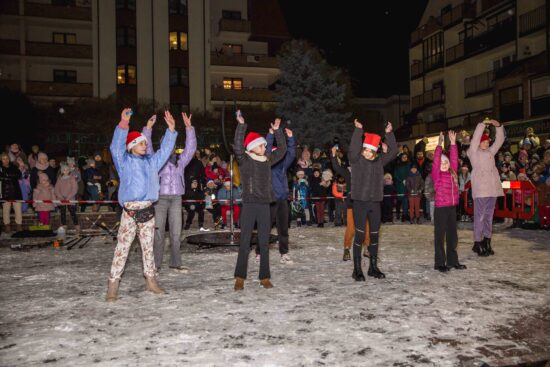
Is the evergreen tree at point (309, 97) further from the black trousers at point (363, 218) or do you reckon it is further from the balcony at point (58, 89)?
the black trousers at point (363, 218)

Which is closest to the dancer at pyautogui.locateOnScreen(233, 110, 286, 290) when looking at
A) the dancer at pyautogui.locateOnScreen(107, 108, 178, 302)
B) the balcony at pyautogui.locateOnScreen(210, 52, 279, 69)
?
the dancer at pyautogui.locateOnScreen(107, 108, 178, 302)

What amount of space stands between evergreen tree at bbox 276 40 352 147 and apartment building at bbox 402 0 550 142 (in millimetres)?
9479

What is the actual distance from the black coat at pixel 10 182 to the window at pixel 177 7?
27.2 m

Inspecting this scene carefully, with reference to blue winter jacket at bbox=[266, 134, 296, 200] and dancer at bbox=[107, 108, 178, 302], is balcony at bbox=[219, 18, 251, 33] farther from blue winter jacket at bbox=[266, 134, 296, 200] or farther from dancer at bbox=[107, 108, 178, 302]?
dancer at bbox=[107, 108, 178, 302]

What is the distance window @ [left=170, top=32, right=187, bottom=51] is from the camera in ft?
126

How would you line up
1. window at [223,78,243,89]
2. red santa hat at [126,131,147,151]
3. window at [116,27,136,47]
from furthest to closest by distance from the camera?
window at [223,78,243,89] → window at [116,27,136,47] → red santa hat at [126,131,147,151]

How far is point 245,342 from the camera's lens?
175 inches

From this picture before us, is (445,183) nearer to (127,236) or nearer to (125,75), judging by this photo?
(127,236)

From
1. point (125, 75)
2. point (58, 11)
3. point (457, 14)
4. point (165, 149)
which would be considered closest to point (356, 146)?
point (165, 149)

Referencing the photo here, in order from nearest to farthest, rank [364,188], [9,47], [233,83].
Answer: [364,188], [9,47], [233,83]

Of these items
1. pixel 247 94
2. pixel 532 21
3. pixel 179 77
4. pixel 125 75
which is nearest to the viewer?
pixel 532 21

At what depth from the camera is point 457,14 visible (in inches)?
1542

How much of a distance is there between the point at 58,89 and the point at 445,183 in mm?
33667

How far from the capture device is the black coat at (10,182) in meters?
13.9
